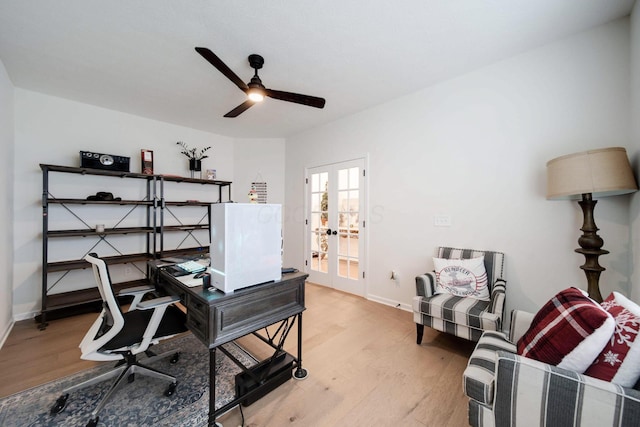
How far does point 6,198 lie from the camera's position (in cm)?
255

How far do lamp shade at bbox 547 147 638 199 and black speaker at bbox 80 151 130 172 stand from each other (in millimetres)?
4620

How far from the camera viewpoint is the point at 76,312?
295cm

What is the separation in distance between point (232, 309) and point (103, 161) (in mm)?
3088

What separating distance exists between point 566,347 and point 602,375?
0.12 meters

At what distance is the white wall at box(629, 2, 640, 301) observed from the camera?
1705 millimetres

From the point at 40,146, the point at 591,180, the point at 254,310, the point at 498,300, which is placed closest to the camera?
the point at 254,310

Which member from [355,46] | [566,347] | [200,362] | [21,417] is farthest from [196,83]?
[566,347]

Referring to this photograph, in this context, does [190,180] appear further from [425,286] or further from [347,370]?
[425,286]

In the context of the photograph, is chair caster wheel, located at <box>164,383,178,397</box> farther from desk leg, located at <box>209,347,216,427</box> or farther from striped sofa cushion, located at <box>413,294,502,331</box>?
striped sofa cushion, located at <box>413,294,502,331</box>

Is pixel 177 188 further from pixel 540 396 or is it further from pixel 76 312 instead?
pixel 540 396

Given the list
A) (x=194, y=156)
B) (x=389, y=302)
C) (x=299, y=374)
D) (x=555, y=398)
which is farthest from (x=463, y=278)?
(x=194, y=156)

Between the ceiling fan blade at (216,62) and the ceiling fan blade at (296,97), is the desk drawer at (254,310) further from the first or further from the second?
the ceiling fan blade at (216,62)

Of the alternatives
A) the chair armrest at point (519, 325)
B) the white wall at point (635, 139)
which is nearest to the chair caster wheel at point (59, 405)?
Answer: the chair armrest at point (519, 325)

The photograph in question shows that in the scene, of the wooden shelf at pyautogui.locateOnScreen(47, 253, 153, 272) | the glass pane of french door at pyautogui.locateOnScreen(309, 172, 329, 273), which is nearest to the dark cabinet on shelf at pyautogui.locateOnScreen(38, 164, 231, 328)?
the wooden shelf at pyautogui.locateOnScreen(47, 253, 153, 272)
